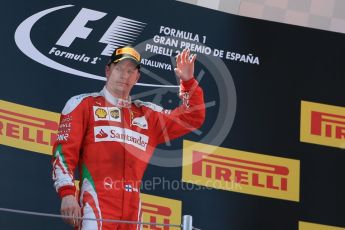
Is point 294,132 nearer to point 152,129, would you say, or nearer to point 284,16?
point 284,16

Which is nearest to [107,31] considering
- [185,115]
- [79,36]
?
[79,36]

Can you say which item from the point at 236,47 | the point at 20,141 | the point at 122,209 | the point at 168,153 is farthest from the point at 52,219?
the point at 236,47

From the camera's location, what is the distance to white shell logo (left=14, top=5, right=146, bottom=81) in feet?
15.0

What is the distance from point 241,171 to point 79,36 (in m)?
1.25

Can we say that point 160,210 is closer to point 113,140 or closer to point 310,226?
point 310,226

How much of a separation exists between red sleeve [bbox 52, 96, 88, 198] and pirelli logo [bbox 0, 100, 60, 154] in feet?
3.19

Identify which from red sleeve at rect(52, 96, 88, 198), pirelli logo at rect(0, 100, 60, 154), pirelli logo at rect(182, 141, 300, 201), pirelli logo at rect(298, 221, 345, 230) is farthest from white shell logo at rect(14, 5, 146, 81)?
pirelli logo at rect(298, 221, 345, 230)

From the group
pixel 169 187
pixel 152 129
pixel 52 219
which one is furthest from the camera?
pixel 169 187

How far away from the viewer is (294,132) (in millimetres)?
5098

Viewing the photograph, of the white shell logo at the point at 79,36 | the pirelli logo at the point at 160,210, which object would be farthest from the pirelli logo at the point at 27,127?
the pirelli logo at the point at 160,210

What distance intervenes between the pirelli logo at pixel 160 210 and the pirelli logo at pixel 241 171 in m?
0.18

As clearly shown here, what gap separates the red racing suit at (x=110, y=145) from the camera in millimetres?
3389

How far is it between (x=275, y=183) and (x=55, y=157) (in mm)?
1939

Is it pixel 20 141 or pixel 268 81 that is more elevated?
pixel 268 81
